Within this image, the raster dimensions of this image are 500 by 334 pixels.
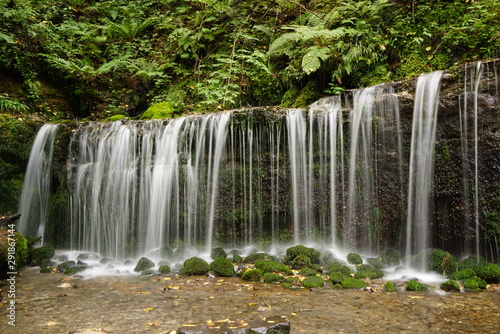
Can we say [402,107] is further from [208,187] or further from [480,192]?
[208,187]

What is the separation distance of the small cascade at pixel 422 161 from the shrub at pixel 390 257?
0.87 ft

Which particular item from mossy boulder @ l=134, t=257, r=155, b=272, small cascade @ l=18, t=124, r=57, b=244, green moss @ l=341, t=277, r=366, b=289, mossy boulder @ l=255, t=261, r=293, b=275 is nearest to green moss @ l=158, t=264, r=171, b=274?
mossy boulder @ l=134, t=257, r=155, b=272

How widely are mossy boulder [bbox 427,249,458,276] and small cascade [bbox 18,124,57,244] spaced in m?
9.32

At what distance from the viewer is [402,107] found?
719 centimetres

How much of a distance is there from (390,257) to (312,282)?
2111 millimetres

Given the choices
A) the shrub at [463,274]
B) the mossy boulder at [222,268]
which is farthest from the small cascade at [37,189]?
the shrub at [463,274]

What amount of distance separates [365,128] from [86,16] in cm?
1508

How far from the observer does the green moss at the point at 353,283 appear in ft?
17.6

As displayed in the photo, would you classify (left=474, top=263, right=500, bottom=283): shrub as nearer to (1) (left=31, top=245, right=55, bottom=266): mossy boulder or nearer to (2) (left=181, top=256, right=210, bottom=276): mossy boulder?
(2) (left=181, top=256, right=210, bottom=276): mossy boulder

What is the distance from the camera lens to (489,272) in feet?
17.6

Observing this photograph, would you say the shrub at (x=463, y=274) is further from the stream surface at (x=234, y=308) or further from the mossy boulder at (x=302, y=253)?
the mossy boulder at (x=302, y=253)

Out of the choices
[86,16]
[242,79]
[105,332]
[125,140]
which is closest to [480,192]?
[105,332]

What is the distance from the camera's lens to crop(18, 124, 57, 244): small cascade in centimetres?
921

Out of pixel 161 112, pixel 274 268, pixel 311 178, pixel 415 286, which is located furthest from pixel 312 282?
pixel 161 112
